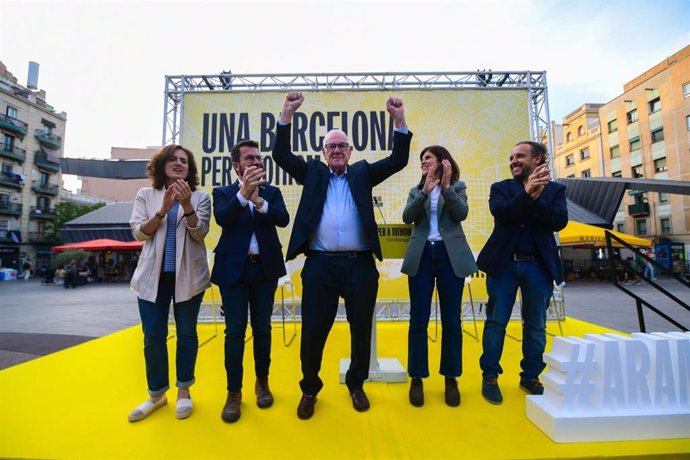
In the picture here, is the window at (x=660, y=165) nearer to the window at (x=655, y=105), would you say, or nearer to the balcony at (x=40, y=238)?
the window at (x=655, y=105)

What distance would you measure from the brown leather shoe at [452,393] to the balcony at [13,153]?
36241mm

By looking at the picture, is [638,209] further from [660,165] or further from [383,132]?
[383,132]

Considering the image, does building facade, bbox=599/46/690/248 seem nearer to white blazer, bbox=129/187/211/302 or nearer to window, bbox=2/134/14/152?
white blazer, bbox=129/187/211/302

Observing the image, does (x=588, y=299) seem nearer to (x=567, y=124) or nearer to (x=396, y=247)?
(x=396, y=247)

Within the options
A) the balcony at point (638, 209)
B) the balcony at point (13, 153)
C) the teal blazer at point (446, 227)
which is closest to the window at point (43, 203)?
the balcony at point (13, 153)

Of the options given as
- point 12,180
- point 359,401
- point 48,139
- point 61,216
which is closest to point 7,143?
point 12,180

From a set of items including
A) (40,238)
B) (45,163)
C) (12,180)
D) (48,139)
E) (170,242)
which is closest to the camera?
(170,242)

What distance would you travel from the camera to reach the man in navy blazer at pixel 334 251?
7.17ft

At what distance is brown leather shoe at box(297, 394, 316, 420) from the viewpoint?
83.6 inches

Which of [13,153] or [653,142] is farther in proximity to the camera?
[13,153]

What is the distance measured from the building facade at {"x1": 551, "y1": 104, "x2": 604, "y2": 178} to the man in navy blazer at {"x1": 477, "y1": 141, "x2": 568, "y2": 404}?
1209 inches

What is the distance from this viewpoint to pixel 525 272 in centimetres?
241

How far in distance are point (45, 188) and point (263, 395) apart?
1449 inches

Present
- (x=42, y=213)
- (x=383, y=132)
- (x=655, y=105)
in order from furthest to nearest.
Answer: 1. (x=42, y=213)
2. (x=655, y=105)
3. (x=383, y=132)
